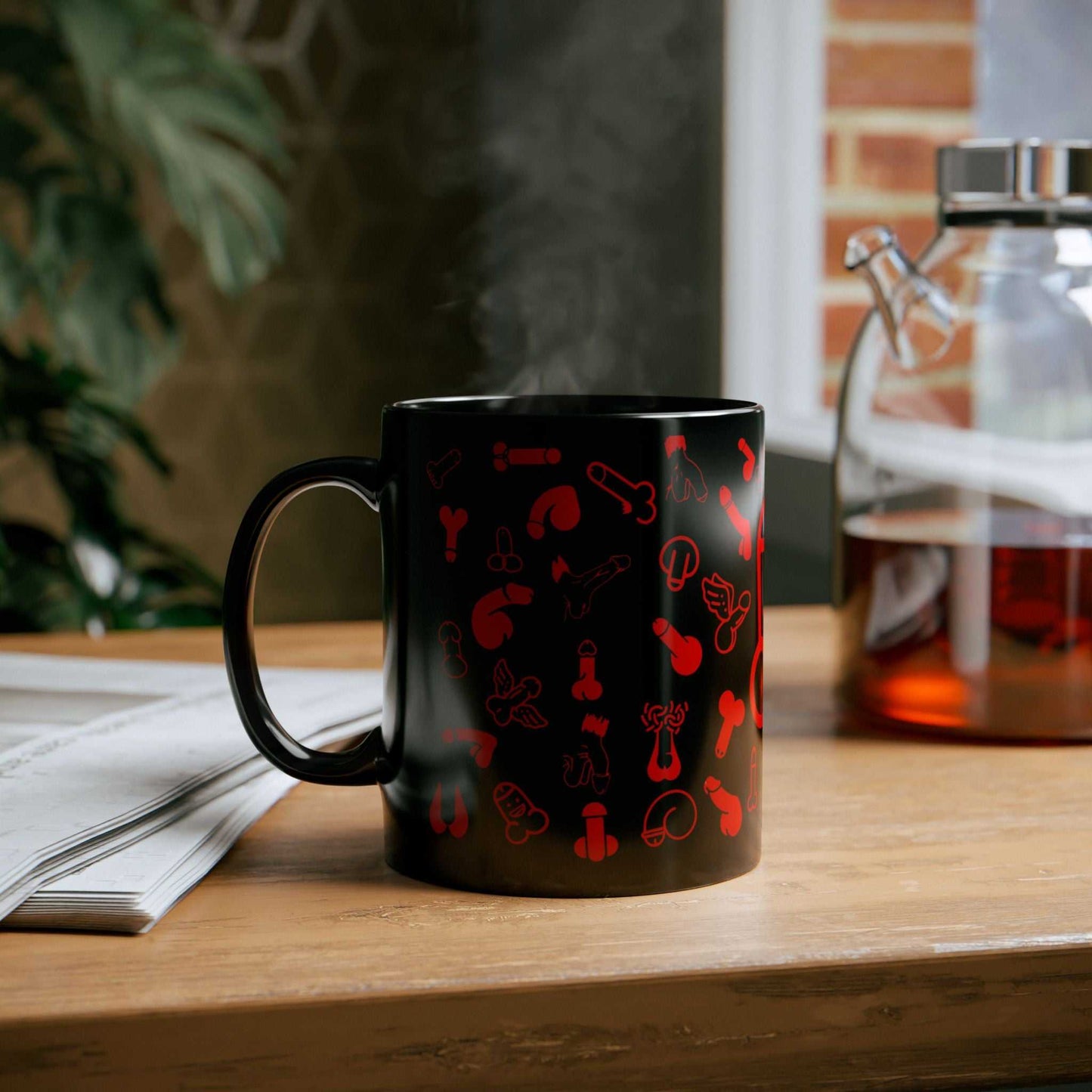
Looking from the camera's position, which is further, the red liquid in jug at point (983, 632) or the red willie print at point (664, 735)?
the red liquid in jug at point (983, 632)

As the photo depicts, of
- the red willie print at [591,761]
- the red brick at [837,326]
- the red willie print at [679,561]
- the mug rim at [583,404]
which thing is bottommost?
the red willie print at [591,761]

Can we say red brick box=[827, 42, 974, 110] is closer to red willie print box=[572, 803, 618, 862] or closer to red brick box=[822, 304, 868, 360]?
red brick box=[822, 304, 868, 360]

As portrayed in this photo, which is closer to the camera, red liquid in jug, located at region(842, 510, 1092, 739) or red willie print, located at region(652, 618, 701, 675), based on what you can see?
red willie print, located at region(652, 618, 701, 675)

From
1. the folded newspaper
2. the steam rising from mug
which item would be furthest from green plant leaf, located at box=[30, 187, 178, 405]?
the folded newspaper

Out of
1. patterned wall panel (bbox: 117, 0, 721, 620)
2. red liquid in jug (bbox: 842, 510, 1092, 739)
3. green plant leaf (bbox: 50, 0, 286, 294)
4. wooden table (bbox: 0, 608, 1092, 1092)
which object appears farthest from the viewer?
patterned wall panel (bbox: 117, 0, 721, 620)

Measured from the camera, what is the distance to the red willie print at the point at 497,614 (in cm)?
41

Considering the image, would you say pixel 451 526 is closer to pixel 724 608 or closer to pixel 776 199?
pixel 724 608

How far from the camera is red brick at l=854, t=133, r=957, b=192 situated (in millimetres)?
1678

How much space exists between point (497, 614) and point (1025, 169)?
1.18 feet

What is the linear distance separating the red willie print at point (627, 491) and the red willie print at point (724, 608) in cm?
3

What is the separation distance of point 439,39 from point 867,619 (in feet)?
7.54

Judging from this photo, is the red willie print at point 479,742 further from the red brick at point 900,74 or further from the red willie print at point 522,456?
the red brick at point 900,74

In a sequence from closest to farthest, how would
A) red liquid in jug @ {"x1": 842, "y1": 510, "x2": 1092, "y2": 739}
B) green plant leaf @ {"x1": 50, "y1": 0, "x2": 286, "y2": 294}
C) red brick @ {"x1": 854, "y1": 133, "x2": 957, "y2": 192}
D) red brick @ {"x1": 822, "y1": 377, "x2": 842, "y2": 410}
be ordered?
1. red liquid in jug @ {"x1": 842, "y1": 510, "x2": 1092, "y2": 739}
2. green plant leaf @ {"x1": 50, "y1": 0, "x2": 286, "y2": 294}
3. red brick @ {"x1": 854, "y1": 133, "x2": 957, "y2": 192}
4. red brick @ {"x1": 822, "y1": 377, "x2": 842, "y2": 410}

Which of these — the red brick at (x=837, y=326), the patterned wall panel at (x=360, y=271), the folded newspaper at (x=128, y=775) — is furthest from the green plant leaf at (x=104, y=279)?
the folded newspaper at (x=128, y=775)
